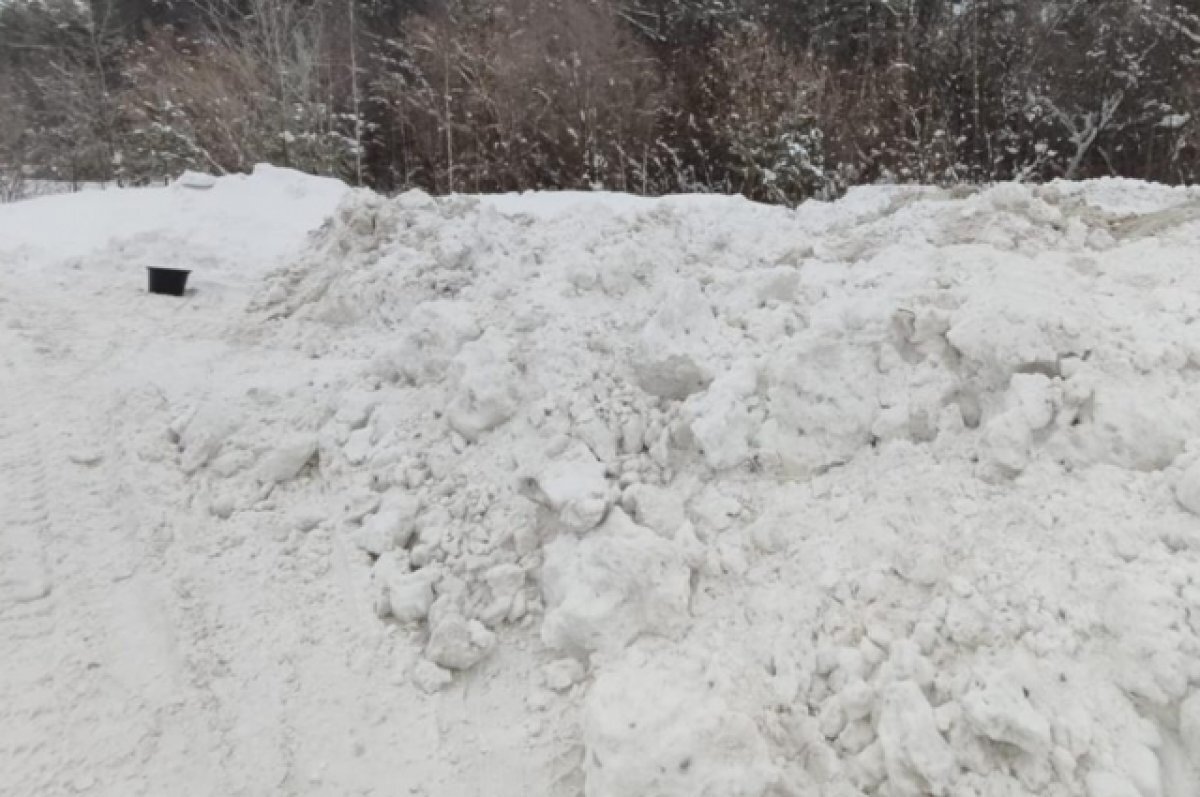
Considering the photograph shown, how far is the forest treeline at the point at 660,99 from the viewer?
8820 millimetres

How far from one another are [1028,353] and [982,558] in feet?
2.51

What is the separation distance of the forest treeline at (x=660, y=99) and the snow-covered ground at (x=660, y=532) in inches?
212

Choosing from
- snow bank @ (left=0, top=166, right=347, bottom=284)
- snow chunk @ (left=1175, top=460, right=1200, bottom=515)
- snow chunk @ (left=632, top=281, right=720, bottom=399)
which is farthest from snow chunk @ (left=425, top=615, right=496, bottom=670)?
snow bank @ (left=0, top=166, right=347, bottom=284)

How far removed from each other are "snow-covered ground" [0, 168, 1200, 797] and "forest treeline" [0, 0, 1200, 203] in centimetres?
540

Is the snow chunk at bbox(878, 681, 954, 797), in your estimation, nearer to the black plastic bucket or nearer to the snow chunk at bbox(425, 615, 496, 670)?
the snow chunk at bbox(425, 615, 496, 670)

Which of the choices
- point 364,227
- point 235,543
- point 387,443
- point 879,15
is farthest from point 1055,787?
point 879,15

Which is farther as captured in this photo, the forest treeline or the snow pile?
the forest treeline

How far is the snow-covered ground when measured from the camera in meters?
1.90

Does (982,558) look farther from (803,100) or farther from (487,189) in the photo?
(487,189)

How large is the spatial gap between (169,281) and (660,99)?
7.17m

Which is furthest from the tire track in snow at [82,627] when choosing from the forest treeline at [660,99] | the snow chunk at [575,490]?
the forest treeline at [660,99]

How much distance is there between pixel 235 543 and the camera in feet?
9.84

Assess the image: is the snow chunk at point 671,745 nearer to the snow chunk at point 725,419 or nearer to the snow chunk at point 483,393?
the snow chunk at point 725,419

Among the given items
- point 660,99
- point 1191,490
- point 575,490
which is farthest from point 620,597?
point 660,99
